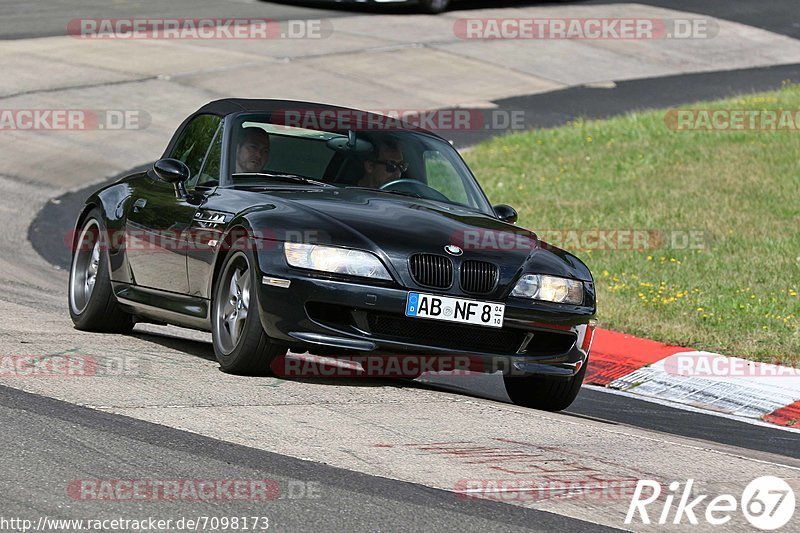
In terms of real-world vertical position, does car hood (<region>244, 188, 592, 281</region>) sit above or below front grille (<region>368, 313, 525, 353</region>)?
above

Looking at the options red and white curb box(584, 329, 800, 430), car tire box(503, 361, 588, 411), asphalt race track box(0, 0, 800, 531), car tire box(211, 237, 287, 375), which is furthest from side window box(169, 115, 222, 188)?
red and white curb box(584, 329, 800, 430)

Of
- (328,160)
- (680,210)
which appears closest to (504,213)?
(328,160)

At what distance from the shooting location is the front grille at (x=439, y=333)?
23.9ft

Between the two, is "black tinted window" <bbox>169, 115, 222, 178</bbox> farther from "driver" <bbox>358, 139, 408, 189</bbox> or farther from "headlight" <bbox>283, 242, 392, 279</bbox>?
"headlight" <bbox>283, 242, 392, 279</bbox>

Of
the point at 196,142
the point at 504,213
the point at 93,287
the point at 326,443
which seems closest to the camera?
the point at 326,443

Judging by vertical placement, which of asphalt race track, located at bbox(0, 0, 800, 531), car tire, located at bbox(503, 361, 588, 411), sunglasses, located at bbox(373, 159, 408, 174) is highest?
sunglasses, located at bbox(373, 159, 408, 174)

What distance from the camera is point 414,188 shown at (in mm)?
8609

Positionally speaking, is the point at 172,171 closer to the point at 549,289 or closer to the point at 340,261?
the point at 340,261

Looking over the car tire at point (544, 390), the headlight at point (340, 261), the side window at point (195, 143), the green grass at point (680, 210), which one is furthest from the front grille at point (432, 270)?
the green grass at point (680, 210)

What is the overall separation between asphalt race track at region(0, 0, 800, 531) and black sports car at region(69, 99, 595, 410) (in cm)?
29

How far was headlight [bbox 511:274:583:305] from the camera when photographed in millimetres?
7457

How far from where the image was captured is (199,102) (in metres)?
20.8

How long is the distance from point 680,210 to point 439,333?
851 cm

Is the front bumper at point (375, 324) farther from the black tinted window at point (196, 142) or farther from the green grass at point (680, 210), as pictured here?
the green grass at point (680, 210)
